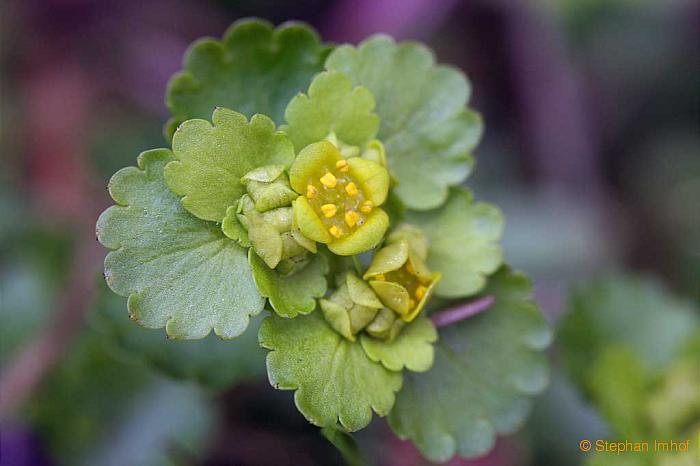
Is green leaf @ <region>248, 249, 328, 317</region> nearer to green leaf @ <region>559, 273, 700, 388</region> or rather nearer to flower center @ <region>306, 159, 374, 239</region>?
flower center @ <region>306, 159, 374, 239</region>

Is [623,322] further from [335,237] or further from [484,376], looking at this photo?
[335,237]

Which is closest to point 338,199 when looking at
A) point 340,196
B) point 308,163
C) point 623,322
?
point 340,196

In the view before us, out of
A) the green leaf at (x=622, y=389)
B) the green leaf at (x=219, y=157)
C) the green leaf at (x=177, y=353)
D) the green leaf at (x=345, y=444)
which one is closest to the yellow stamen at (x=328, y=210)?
the green leaf at (x=219, y=157)

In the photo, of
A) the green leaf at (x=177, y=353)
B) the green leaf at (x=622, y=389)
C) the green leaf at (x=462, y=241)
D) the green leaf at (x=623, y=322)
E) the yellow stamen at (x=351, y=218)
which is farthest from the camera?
the green leaf at (x=623, y=322)

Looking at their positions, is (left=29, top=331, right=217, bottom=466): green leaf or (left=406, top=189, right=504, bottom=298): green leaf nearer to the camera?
(left=406, top=189, right=504, bottom=298): green leaf

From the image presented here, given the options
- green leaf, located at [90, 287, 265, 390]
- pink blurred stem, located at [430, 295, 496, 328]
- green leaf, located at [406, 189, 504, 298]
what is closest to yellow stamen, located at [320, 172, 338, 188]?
green leaf, located at [406, 189, 504, 298]

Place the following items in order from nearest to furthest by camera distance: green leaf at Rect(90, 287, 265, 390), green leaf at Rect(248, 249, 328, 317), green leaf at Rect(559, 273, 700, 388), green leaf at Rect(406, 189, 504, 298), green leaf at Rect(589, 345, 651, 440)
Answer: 1. green leaf at Rect(248, 249, 328, 317)
2. green leaf at Rect(406, 189, 504, 298)
3. green leaf at Rect(90, 287, 265, 390)
4. green leaf at Rect(589, 345, 651, 440)
5. green leaf at Rect(559, 273, 700, 388)

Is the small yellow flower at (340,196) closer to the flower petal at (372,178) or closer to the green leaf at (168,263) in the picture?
the flower petal at (372,178)
